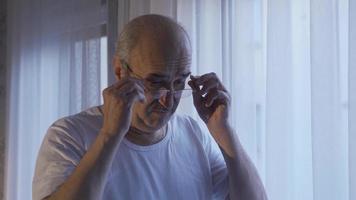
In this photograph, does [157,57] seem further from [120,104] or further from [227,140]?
[227,140]

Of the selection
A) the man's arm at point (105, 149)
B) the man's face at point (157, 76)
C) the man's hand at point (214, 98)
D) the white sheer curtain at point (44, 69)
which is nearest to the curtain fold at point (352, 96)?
the man's hand at point (214, 98)

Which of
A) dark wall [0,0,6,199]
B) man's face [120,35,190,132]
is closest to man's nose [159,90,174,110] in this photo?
man's face [120,35,190,132]

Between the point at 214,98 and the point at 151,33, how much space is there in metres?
Answer: 0.24

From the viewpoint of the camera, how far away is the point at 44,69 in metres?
2.89

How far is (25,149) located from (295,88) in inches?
76.0

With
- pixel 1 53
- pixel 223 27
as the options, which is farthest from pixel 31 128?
pixel 223 27

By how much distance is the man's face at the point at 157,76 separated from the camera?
116 centimetres

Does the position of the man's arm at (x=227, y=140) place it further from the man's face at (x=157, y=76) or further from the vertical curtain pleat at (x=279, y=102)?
the vertical curtain pleat at (x=279, y=102)

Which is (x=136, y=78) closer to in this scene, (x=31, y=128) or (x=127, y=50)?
(x=127, y=50)

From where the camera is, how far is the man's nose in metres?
1.18

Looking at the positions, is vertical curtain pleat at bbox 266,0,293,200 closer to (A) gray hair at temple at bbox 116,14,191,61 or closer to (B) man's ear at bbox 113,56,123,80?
(A) gray hair at temple at bbox 116,14,191,61

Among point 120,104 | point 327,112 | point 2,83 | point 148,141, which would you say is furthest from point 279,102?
point 2,83

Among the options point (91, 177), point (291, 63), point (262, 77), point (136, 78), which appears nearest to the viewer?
point (91, 177)

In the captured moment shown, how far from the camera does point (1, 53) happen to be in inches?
131
